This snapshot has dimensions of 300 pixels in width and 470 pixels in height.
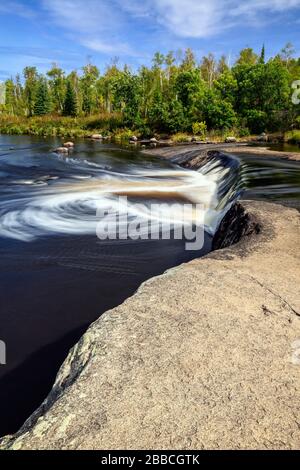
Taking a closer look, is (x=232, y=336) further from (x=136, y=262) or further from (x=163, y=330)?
(x=136, y=262)

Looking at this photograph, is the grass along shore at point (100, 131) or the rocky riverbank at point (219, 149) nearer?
the rocky riverbank at point (219, 149)

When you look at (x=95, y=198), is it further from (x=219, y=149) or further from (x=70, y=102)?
(x=70, y=102)

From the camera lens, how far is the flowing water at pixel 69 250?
539 centimetres

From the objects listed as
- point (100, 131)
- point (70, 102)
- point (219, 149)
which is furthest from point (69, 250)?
point (70, 102)

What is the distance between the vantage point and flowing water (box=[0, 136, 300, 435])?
5.39 metres

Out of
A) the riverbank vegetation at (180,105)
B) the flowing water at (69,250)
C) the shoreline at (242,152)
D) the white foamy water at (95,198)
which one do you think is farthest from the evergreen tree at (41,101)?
the flowing water at (69,250)

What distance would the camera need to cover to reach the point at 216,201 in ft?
47.8

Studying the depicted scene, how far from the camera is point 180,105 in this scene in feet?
146

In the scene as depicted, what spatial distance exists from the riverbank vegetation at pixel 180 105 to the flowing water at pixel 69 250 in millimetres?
22290

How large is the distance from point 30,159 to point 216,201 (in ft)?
55.5

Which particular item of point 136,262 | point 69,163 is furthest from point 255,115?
point 136,262

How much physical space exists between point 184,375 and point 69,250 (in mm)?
6555

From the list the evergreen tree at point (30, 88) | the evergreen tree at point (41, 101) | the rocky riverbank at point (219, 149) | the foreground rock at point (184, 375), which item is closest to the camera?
the foreground rock at point (184, 375)

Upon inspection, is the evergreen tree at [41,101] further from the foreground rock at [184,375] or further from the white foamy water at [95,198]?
the foreground rock at [184,375]
